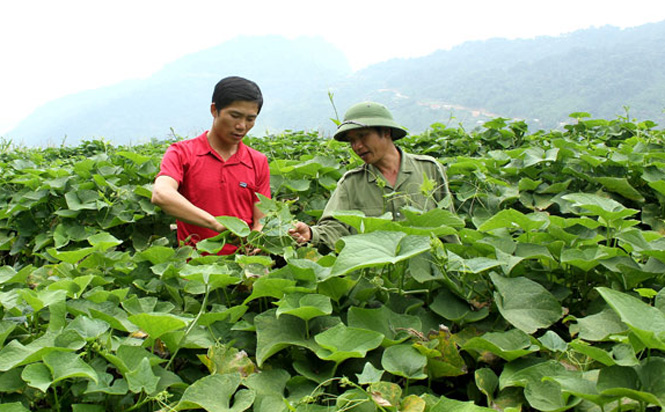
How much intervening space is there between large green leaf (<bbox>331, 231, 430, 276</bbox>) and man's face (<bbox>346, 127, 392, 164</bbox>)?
1.56 m

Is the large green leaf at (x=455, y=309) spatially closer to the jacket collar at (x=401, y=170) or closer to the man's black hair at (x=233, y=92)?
the jacket collar at (x=401, y=170)

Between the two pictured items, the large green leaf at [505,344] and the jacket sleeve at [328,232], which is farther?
the jacket sleeve at [328,232]

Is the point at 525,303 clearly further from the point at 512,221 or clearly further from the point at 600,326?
the point at 512,221

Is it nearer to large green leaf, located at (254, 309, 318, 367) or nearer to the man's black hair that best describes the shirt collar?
the man's black hair

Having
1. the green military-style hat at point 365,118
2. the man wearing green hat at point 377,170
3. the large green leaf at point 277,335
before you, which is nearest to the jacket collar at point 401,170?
the man wearing green hat at point 377,170

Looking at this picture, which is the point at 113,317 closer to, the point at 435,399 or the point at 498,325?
the point at 435,399

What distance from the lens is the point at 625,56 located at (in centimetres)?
9406

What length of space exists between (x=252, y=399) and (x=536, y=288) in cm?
69

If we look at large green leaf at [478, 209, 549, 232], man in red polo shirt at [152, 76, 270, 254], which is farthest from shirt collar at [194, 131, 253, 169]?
large green leaf at [478, 209, 549, 232]

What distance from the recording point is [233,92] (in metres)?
2.79

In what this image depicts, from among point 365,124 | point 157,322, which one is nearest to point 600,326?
point 157,322

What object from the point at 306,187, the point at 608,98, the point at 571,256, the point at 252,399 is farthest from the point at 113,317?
the point at 608,98

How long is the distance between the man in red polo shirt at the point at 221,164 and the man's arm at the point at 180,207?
10 centimetres

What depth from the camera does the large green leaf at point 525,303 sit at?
114 cm
